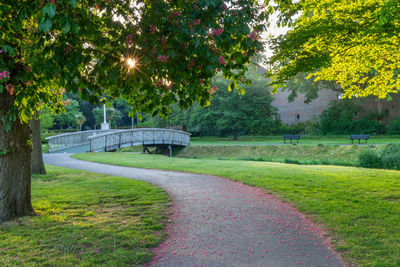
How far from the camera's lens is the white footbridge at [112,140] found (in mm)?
25594

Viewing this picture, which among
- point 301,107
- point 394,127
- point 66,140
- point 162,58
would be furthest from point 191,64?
point 301,107

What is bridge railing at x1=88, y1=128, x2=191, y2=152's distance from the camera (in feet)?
84.4

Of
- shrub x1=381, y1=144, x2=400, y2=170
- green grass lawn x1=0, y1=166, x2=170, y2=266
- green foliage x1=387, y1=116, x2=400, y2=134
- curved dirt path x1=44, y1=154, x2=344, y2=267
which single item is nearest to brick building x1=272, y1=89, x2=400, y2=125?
green foliage x1=387, y1=116, x2=400, y2=134

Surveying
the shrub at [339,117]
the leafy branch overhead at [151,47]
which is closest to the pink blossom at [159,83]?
the leafy branch overhead at [151,47]

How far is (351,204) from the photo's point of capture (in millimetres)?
6367

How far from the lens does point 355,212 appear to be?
18.9ft

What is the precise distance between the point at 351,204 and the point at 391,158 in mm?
9906

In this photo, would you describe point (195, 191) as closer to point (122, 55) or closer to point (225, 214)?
point (225, 214)

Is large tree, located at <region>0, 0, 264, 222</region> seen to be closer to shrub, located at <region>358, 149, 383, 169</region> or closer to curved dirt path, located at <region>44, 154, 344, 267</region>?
curved dirt path, located at <region>44, 154, 344, 267</region>

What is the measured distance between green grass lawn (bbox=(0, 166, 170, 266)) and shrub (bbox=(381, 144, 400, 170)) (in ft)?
39.3

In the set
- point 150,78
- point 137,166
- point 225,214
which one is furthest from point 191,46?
point 137,166

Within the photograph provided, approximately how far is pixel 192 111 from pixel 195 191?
3552cm

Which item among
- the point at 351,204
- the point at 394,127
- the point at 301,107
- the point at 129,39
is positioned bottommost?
the point at 351,204

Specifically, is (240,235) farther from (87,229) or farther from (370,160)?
(370,160)
